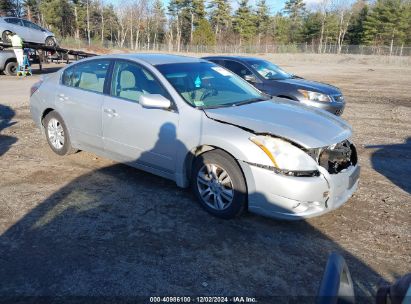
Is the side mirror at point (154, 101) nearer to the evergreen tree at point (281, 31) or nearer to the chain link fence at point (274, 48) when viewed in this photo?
the chain link fence at point (274, 48)

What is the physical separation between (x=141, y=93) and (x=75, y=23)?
89230mm

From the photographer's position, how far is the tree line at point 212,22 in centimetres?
7475

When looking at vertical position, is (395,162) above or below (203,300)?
above

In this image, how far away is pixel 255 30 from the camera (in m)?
85.9

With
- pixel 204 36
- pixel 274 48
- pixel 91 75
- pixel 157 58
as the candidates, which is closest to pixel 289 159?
pixel 157 58

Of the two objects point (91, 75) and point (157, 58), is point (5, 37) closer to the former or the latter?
point (91, 75)

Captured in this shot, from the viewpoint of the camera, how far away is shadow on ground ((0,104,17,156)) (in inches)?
260

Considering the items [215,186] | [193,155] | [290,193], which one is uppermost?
[193,155]

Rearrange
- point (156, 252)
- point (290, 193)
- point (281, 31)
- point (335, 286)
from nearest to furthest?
point (335, 286) → point (156, 252) → point (290, 193) → point (281, 31)

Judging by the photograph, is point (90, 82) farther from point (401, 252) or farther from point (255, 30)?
point (255, 30)

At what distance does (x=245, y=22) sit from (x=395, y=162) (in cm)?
8340

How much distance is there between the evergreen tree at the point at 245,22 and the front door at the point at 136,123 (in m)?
84.0

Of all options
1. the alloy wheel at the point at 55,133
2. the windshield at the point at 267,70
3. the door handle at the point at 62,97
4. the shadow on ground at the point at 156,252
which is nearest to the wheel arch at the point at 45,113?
the alloy wheel at the point at 55,133

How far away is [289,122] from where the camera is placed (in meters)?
3.98
